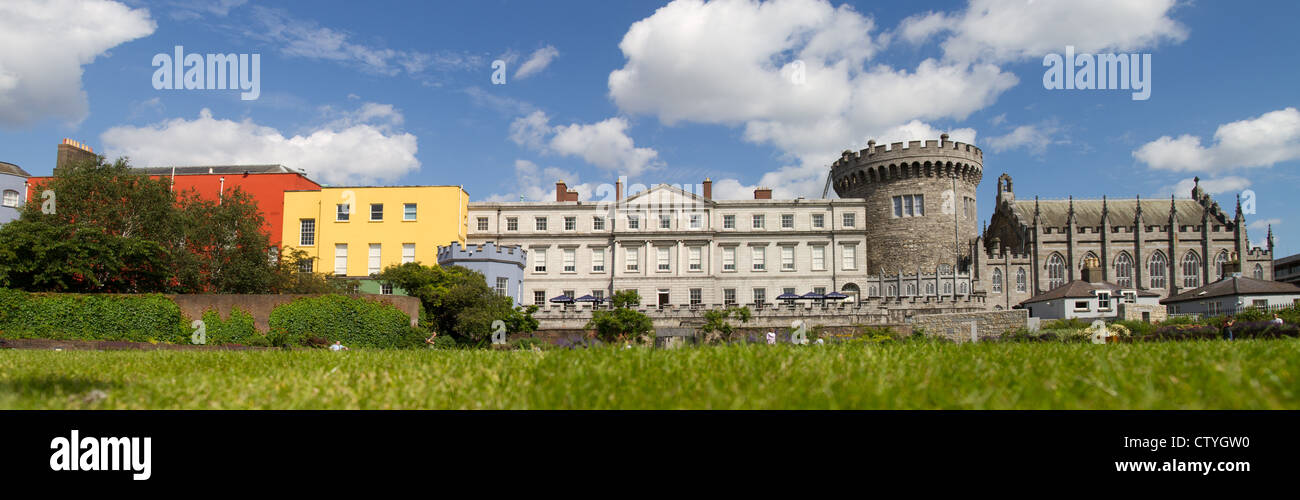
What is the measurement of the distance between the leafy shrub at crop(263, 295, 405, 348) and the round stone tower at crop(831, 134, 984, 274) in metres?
40.1

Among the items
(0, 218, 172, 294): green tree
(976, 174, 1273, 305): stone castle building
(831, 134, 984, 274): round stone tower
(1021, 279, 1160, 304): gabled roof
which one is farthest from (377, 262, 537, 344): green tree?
(976, 174, 1273, 305): stone castle building

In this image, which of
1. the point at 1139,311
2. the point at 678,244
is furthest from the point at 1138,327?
the point at 678,244

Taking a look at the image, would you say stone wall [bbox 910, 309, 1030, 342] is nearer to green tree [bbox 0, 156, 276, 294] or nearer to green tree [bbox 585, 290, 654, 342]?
green tree [bbox 585, 290, 654, 342]

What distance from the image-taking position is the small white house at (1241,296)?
1417 inches

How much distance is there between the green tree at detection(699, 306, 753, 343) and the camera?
126 feet

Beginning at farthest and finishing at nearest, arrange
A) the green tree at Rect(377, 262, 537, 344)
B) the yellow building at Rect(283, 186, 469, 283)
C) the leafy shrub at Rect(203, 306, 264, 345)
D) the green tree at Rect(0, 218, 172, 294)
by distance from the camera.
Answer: the yellow building at Rect(283, 186, 469, 283) < the green tree at Rect(377, 262, 537, 344) < the green tree at Rect(0, 218, 172, 294) < the leafy shrub at Rect(203, 306, 264, 345)

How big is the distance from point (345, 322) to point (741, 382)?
91.5ft

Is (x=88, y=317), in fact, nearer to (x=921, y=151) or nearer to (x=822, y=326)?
(x=822, y=326)

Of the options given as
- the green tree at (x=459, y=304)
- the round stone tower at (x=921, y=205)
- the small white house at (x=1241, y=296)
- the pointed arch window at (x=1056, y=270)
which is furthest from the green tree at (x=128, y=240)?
the pointed arch window at (x=1056, y=270)

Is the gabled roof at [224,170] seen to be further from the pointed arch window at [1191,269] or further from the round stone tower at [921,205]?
the pointed arch window at [1191,269]

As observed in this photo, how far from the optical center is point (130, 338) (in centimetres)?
2694

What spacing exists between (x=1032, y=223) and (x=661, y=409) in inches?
2487
